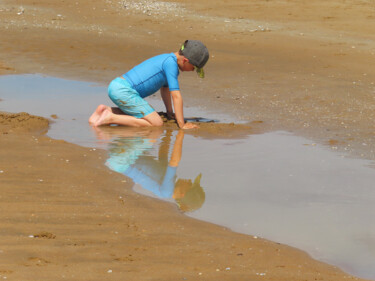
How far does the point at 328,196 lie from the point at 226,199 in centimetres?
85

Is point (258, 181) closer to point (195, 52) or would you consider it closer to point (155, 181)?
point (155, 181)

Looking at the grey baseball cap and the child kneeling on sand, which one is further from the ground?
the grey baseball cap

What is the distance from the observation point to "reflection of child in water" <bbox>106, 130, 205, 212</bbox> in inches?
250

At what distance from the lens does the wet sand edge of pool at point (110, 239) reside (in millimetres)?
4473

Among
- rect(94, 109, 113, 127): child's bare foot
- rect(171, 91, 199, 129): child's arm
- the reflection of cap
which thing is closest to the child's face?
Answer: rect(171, 91, 199, 129): child's arm

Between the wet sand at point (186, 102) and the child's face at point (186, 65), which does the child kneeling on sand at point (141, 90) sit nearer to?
the child's face at point (186, 65)

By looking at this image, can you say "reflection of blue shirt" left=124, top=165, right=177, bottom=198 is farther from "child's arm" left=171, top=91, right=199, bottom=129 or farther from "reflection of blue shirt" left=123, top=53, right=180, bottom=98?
"reflection of blue shirt" left=123, top=53, right=180, bottom=98

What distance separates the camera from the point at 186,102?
10.9m

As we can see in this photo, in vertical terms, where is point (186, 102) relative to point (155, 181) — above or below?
below

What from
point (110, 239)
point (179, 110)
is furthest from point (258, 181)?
point (179, 110)

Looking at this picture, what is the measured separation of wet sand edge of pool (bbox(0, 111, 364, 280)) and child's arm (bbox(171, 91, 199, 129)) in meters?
2.28

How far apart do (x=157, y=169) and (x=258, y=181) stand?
3.24 feet

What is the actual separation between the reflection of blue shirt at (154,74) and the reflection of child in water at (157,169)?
0.78 metres

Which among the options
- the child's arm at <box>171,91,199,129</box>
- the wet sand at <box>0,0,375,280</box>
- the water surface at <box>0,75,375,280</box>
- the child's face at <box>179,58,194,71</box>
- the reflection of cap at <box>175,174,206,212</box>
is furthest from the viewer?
the child's face at <box>179,58,194,71</box>
